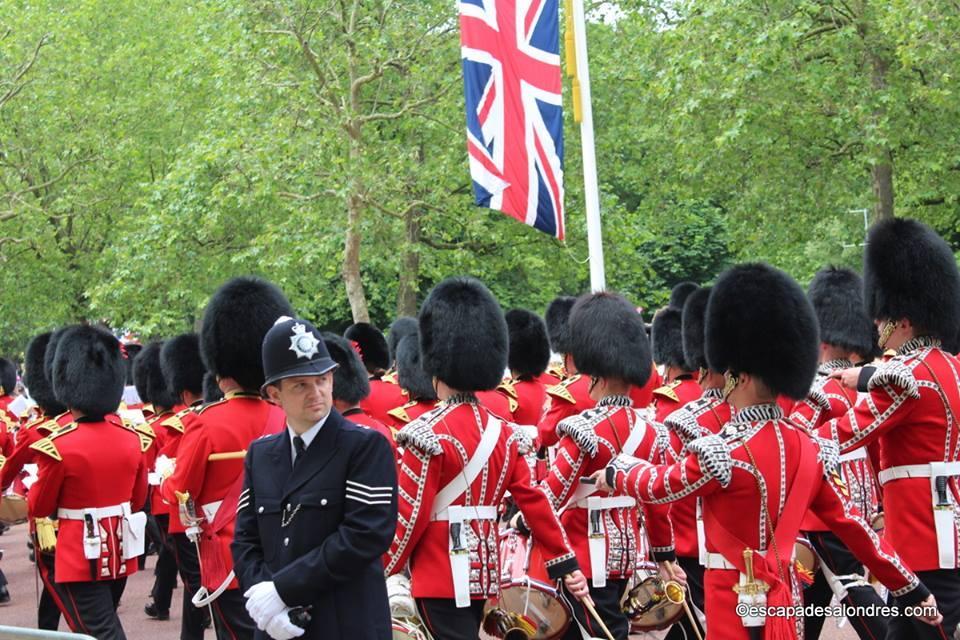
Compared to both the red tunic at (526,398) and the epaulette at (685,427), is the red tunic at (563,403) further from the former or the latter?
the epaulette at (685,427)

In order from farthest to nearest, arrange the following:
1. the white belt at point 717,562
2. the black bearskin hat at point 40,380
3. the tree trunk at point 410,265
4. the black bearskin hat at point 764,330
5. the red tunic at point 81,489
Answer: the tree trunk at point 410,265 → the black bearskin hat at point 40,380 → the red tunic at point 81,489 → the black bearskin hat at point 764,330 → the white belt at point 717,562

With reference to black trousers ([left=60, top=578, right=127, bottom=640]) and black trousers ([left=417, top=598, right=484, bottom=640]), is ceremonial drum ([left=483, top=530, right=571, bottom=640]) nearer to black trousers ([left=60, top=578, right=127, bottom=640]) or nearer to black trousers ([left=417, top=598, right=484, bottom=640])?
black trousers ([left=417, top=598, right=484, bottom=640])

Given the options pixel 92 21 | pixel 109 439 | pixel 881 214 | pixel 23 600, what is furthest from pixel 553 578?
pixel 92 21

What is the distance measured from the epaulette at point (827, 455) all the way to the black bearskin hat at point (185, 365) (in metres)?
4.92

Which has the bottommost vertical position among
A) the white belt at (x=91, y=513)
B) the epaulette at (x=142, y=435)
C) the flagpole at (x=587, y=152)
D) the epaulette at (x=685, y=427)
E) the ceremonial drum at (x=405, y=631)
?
the ceremonial drum at (x=405, y=631)

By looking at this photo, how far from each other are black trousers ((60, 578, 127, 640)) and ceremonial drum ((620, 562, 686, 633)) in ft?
7.88

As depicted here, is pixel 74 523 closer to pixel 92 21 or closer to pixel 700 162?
pixel 700 162

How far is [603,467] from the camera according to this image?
559 centimetres

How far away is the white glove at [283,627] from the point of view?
3.61 meters

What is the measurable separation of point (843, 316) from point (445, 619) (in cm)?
334

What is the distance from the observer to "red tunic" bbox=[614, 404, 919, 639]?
418 centimetres

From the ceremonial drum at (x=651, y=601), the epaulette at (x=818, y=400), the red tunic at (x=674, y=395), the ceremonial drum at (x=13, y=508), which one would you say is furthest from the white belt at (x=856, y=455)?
the ceremonial drum at (x=13, y=508)

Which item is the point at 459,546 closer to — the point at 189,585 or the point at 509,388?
the point at 189,585

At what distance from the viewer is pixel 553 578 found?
5.08 m
